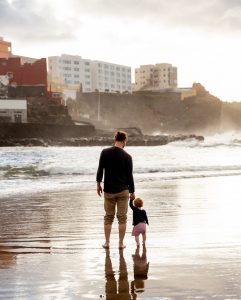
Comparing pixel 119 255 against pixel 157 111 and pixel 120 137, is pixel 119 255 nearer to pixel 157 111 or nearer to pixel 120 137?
pixel 120 137

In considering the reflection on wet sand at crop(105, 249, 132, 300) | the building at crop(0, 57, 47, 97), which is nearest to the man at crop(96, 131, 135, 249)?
the reflection on wet sand at crop(105, 249, 132, 300)

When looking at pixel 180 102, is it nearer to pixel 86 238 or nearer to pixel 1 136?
pixel 1 136

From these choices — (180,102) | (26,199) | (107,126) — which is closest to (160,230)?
(26,199)

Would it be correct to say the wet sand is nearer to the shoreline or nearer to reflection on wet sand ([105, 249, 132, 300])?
reflection on wet sand ([105, 249, 132, 300])

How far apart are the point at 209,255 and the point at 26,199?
6.66 metres

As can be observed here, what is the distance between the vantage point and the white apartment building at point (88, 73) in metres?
125

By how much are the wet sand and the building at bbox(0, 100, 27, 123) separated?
229 ft

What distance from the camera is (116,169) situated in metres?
5.44

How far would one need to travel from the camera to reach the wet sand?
12.4 ft

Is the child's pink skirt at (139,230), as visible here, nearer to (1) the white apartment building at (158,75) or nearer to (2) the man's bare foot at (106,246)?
(2) the man's bare foot at (106,246)

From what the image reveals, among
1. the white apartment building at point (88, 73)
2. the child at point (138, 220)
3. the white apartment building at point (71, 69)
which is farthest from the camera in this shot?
the white apartment building at point (88, 73)

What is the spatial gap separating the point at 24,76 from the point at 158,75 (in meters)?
78.7

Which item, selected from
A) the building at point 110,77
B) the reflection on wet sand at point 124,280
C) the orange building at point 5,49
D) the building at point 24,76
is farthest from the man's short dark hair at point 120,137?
the building at point 110,77

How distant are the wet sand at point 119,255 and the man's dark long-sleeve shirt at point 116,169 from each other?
2.36ft
